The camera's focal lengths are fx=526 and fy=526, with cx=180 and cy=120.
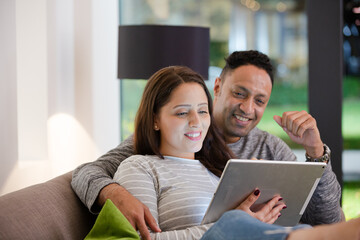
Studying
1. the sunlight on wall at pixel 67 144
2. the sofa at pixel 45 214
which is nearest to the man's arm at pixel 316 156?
the sofa at pixel 45 214

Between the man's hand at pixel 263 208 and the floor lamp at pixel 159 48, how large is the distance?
1221mm

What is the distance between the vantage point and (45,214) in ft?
5.39

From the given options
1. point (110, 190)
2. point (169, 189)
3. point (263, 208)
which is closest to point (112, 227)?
point (110, 190)

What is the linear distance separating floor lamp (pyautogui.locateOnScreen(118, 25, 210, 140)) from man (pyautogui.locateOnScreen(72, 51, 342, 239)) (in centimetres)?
38

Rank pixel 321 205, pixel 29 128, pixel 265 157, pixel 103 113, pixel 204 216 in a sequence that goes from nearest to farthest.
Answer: pixel 204 216 < pixel 321 205 < pixel 265 157 < pixel 29 128 < pixel 103 113

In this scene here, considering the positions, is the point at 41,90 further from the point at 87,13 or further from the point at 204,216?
the point at 204,216

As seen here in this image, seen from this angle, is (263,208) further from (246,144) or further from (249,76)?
(249,76)

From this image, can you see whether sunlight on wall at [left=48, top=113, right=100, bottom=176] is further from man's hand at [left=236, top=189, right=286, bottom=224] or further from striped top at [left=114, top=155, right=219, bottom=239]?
man's hand at [left=236, top=189, right=286, bottom=224]

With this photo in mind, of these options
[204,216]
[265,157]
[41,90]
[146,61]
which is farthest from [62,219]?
[41,90]

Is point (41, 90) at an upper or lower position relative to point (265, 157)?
upper

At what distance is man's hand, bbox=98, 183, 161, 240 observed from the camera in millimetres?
1561

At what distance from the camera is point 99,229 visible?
1423 mm

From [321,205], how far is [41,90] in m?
1.84

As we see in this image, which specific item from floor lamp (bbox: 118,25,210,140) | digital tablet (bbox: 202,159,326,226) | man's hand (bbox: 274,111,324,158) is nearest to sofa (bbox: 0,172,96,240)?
digital tablet (bbox: 202,159,326,226)
